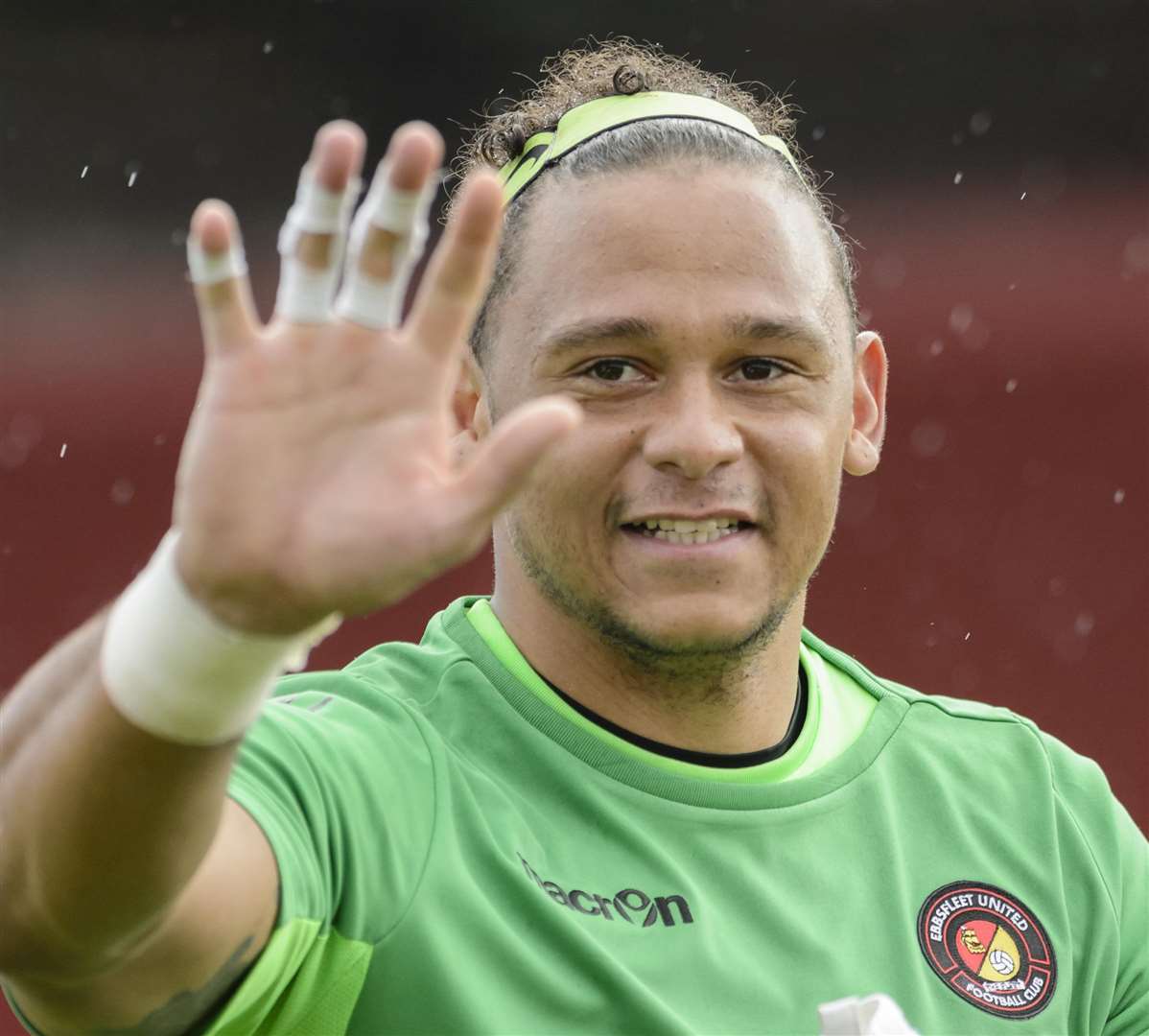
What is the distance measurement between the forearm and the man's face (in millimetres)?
843

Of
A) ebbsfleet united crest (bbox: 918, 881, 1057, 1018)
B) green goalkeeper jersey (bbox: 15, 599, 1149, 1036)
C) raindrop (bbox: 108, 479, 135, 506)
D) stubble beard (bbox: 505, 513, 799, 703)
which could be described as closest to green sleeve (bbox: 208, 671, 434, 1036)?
green goalkeeper jersey (bbox: 15, 599, 1149, 1036)

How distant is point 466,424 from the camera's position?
2.73 meters

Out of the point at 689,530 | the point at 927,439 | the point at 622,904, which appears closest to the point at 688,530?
the point at 689,530

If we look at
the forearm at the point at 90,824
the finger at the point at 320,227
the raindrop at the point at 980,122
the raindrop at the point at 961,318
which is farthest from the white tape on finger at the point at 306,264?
the raindrop at the point at 980,122

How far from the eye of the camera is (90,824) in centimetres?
159

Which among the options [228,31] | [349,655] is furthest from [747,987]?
[228,31]

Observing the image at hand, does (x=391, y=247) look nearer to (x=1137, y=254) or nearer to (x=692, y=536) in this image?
(x=692, y=536)

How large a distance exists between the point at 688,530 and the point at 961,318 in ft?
16.8

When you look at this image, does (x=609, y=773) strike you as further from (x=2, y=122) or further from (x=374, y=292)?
(x=2, y=122)

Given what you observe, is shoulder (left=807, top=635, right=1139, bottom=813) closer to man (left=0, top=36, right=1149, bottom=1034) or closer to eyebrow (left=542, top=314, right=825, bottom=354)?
man (left=0, top=36, right=1149, bottom=1034)

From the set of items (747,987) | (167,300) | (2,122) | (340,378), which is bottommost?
(747,987)

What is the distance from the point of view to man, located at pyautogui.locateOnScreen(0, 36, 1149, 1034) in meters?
1.55

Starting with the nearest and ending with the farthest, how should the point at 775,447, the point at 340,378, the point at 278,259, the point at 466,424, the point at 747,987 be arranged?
the point at 340,378 < the point at 747,987 < the point at 775,447 < the point at 466,424 < the point at 278,259

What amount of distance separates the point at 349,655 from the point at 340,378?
4.77 metres
